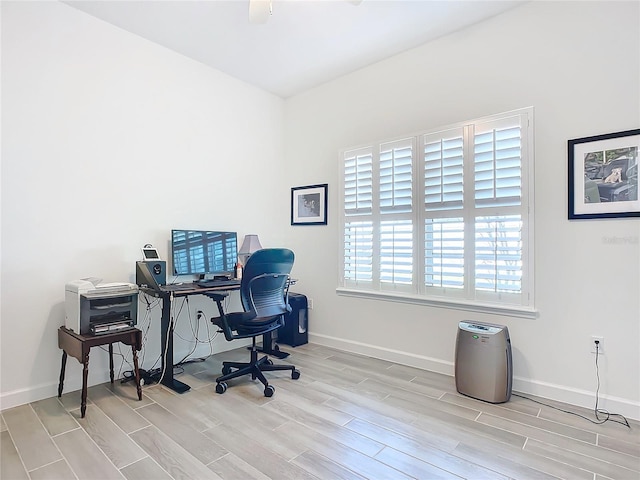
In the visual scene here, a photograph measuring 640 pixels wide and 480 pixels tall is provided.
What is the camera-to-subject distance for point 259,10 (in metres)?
2.26

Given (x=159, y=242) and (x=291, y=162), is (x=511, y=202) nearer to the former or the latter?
(x=291, y=162)

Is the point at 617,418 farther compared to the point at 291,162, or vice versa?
the point at 291,162

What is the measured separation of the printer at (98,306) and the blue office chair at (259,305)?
66cm

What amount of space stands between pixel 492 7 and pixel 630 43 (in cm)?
96

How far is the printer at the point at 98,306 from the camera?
246cm

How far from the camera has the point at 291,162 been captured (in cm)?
441

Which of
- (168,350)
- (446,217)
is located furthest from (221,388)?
(446,217)

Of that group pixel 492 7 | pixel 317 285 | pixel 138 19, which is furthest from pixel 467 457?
pixel 138 19

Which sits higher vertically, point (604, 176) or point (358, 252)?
point (604, 176)

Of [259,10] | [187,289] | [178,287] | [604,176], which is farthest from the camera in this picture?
[178,287]

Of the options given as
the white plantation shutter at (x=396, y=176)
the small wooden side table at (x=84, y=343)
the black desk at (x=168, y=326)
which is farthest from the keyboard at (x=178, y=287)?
the white plantation shutter at (x=396, y=176)

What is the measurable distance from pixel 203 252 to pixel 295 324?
1.28 metres

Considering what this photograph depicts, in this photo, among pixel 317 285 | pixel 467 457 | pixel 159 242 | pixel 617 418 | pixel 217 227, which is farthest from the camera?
pixel 317 285

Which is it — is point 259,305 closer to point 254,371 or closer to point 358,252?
point 254,371
